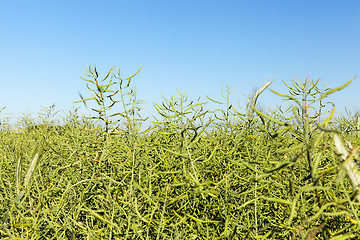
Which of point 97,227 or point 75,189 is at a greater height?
point 75,189

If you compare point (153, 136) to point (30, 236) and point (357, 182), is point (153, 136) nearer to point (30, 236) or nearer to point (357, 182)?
point (30, 236)

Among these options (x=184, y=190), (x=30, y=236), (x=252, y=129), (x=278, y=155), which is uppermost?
(x=252, y=129)

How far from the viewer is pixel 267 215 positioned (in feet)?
3.03

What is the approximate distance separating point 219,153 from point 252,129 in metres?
0.17

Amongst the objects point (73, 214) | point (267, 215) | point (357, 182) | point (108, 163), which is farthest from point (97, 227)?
point (357, 182)

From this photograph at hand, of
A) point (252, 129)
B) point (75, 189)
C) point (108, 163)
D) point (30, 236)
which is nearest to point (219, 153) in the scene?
point (252, 129)

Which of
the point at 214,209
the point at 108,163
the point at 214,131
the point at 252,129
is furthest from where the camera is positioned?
the point at 214,131

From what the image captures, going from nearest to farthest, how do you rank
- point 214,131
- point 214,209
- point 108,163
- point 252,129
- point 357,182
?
1. point 357,182
2. point 214,209
3. point 108,163
4. point 252,129
5. point 214,131

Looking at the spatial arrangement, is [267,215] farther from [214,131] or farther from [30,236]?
[30,236]

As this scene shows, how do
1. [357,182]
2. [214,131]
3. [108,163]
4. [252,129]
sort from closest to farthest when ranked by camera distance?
[357,182] → [108,163] → [252,129] → [214,131]

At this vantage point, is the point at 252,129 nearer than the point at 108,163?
No

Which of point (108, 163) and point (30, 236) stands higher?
point (108, 163)

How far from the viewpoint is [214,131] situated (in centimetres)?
117

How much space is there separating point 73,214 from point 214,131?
0.56m
